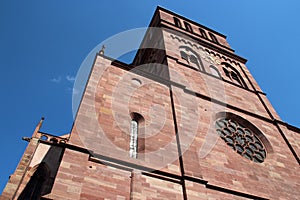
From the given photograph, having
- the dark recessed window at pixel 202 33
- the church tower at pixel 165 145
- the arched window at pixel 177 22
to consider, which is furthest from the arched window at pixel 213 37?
the church tower at pixel 165 145

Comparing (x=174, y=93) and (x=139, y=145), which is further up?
(x=174, y=93)

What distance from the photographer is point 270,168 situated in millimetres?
10703

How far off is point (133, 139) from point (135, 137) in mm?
162

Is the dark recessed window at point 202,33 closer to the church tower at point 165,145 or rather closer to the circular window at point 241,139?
the church tower at point 165,145

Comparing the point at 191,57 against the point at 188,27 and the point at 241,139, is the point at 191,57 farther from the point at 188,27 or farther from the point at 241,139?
the point at 241,139

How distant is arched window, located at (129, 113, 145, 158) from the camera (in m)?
8.69

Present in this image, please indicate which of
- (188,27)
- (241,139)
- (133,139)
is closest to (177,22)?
(188,27)

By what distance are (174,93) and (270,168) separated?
16.8 feet

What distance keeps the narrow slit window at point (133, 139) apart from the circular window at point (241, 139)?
3.93 m

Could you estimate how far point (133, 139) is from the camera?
912cm

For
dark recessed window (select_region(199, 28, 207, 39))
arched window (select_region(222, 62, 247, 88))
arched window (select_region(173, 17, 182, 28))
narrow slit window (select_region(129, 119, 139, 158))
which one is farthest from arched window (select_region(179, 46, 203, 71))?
narrow slit window (select_region(129, 119, 139, 158))

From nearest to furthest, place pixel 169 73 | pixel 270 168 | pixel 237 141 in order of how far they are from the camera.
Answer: pixel 270 168
pixel 237 141
pixel 169 73

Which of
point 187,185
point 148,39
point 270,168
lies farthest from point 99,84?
point 148,39

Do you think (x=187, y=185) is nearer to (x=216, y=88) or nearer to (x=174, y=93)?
(x=174, y=93)
